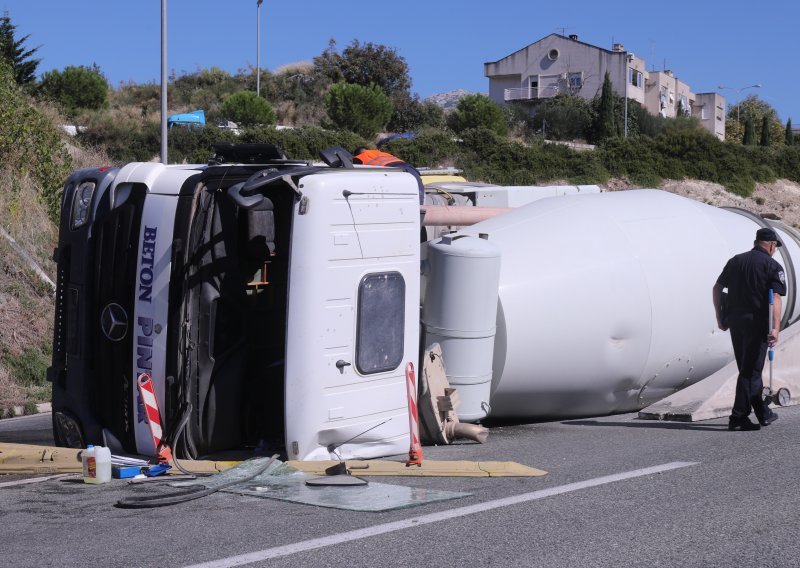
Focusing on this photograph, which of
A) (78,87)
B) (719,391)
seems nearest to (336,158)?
(719,391)

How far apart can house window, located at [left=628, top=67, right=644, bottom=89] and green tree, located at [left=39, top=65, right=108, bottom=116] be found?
45.4 meters

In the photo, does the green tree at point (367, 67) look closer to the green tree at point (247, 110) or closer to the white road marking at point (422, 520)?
the green tree at point (247, 110)

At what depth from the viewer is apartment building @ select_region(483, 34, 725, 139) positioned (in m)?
83.4

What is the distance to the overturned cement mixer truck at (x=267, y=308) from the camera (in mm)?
7242

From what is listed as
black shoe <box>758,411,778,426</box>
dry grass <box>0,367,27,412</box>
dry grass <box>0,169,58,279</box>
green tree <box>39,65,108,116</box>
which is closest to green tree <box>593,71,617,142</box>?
green tree <box>39,65,108,116</box>

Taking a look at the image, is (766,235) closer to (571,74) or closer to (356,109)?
(356,109)

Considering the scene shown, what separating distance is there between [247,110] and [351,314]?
45992mm

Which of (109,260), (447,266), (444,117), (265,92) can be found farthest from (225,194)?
(265,92)

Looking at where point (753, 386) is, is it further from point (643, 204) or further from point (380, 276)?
point (380, 276)

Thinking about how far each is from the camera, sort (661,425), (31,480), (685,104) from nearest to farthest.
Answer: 1. (31,480)
2. (661,425)
3. (685,104)

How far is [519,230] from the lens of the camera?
9.85 m

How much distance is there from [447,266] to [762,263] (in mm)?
2771

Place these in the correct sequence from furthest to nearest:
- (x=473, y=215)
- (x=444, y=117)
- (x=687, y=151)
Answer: (x=444, y=117) < (x=687, y=151) < (x=473, y=215)

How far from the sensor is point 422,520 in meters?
5.83
